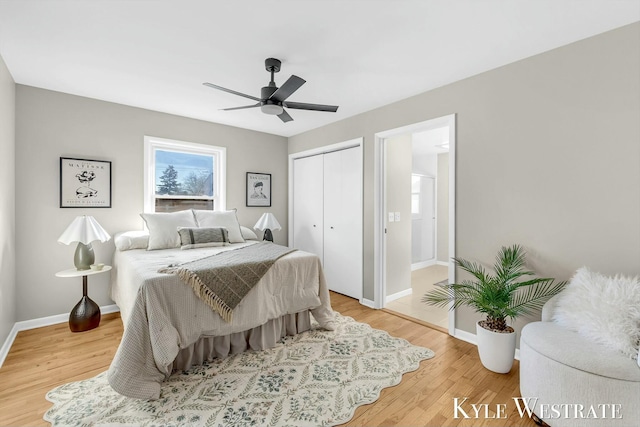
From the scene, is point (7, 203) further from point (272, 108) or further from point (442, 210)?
point (442, 210)

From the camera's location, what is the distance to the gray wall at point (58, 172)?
9.48 ft

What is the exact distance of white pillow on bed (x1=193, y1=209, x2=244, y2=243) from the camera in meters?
3.57

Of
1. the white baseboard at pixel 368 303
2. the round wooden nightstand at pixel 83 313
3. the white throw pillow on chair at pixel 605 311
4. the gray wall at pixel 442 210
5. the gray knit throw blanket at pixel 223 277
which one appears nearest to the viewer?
the white throw pillow on chair at pixel 605 311

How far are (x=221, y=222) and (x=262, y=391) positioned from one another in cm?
222

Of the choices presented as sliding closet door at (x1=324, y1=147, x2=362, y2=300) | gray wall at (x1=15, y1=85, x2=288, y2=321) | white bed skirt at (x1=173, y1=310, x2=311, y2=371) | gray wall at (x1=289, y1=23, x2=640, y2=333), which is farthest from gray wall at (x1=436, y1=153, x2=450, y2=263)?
gray wall at (x1=15, y1=85, x2=288, y2=321)

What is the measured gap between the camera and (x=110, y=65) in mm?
2482

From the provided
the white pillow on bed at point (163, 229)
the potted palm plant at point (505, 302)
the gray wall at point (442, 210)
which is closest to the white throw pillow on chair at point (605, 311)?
the potted palm plant at point (505, 302)

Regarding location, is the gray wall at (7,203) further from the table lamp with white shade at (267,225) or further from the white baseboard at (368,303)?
the white baseboard at (368,303)

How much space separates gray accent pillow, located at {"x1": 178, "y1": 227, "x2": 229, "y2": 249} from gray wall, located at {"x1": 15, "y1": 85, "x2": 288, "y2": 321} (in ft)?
2.70

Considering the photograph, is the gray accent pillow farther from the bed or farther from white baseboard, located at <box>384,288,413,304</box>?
white baseboard, located at <box>384,288,413,304</box>

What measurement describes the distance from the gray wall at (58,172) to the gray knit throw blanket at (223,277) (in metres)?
1.74

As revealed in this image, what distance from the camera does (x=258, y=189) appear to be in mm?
4551

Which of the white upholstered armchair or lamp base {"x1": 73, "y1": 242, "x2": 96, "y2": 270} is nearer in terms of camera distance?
the white upholstered armchair

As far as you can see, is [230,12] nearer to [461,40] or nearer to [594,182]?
[461,40]
